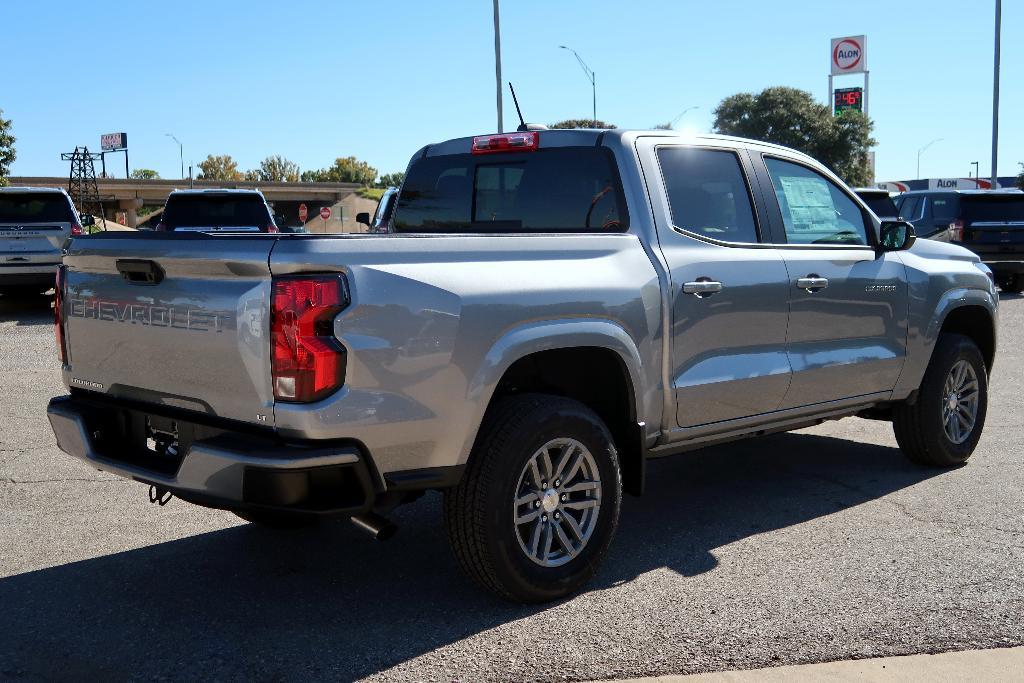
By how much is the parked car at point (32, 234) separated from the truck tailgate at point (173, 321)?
1294 centimetres

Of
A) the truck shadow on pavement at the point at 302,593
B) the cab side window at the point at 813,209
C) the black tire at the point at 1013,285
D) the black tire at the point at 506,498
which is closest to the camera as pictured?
the truck shadow on pavement at the point at 302,593

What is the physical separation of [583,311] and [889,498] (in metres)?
2.52

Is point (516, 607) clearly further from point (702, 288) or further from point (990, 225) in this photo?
point (990, 225)

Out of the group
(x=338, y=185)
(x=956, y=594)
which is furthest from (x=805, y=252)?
(x=338, y=185)

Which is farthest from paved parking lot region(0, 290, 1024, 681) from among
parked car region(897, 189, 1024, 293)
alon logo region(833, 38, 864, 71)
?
alon logo region(833, 38, 864, 71)

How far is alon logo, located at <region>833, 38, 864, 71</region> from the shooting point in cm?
9306

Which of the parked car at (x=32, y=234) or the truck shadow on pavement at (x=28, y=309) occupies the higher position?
the parked car at (x=32, y=234)

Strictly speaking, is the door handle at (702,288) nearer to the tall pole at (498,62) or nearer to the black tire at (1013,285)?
the black tire at (1013,285)

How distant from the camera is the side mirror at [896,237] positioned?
19.7ft

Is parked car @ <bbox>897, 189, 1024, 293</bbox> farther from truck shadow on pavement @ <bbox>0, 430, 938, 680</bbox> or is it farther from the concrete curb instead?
the concrete curb

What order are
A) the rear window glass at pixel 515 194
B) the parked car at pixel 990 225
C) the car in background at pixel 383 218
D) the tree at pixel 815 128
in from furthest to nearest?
the tree at pixel 815 128, the parked car at pixel 990 225, the car in background at pixel 383 218, the rear window glass at pixel 515 194

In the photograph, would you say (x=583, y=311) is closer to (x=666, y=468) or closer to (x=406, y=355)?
(x=406, y=355)

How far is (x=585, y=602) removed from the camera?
14.3 feet

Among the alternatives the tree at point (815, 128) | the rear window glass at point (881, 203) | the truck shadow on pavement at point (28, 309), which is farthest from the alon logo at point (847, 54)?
the truck shadow on pavement at point (28, 309)
